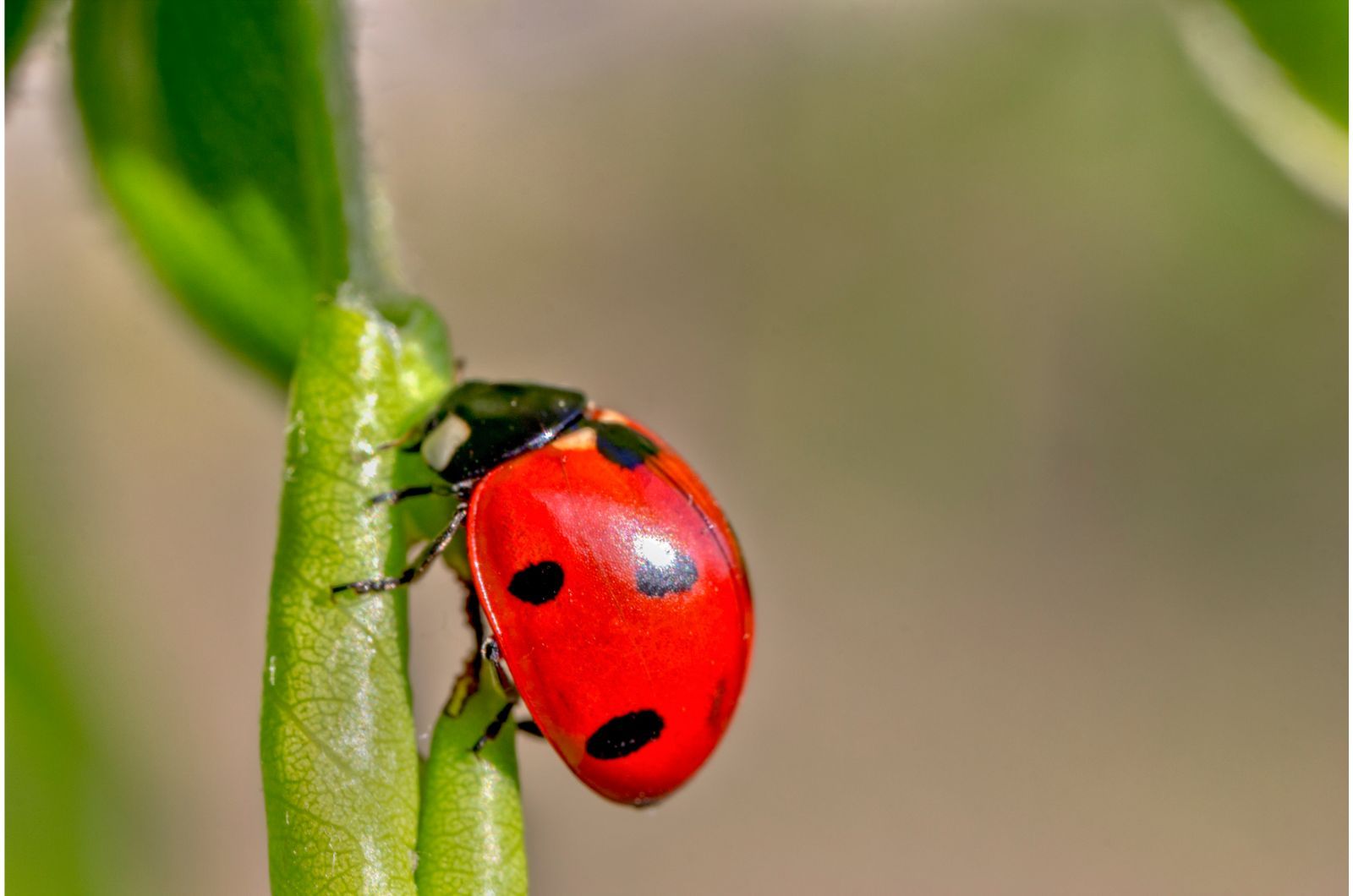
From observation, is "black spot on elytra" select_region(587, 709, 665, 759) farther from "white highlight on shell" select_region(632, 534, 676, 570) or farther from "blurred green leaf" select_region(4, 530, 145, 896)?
"blurred green leaf" select_region(4, 530, 145, 896)

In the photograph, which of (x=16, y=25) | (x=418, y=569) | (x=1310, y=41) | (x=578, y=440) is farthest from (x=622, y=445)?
(x=1310, y=41)

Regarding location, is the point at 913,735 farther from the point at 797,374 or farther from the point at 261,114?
the point at 261,114

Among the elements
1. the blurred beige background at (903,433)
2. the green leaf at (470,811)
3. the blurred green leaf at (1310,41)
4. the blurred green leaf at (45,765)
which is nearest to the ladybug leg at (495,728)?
the green leaf at (470,811)

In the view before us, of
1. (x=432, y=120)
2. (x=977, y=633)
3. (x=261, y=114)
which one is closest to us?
(x=261, y=114)

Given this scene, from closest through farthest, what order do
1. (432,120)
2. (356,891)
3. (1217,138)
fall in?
(356,891)
(1217,138)
(432,120)

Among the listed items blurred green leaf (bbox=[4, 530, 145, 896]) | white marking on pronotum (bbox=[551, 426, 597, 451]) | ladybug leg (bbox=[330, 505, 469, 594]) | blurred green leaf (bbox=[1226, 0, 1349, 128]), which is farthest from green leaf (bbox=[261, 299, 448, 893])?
blurred green leaf (bbox=[1226, 0, 1349, 128])

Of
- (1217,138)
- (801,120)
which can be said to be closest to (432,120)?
(801,120)
